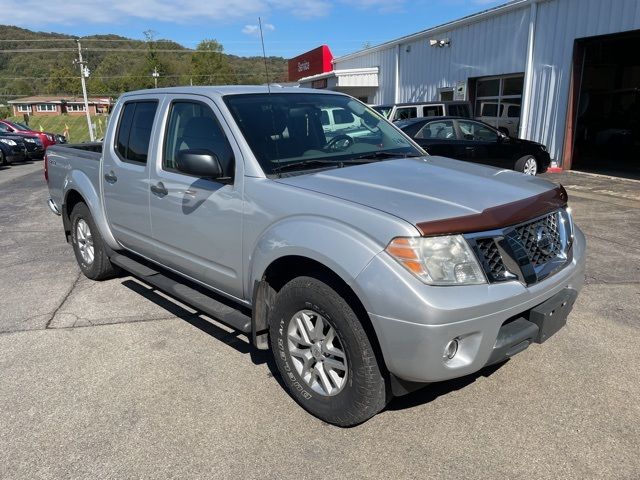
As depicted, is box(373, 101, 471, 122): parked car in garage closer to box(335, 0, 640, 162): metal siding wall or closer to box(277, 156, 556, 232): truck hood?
box(335, 0, 640, 162): metal siding wall

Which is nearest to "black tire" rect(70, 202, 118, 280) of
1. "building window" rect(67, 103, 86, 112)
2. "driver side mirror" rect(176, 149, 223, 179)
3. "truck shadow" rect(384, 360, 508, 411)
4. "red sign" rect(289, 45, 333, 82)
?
"driver side mirror" rect(176, 149, 223, 179)

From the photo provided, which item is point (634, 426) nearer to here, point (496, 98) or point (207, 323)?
point (207, 323)

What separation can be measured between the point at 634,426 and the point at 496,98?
15343mm

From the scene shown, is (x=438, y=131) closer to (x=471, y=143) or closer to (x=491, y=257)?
(x=471, y=143)

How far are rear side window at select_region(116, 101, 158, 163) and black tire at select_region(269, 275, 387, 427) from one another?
204 cm

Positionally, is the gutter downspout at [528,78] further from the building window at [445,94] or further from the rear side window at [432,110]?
the building window at [445,94]

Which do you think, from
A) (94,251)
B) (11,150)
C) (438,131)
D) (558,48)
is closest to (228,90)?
(94,251)

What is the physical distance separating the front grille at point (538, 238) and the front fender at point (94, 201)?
3.74 meters

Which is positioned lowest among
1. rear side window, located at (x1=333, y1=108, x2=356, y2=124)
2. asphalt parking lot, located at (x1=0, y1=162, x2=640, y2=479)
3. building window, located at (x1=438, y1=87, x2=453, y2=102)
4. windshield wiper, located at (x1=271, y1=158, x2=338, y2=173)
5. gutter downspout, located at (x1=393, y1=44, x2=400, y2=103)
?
asphalt parking lot, located at (x1=0, y1=162, x2=640, y2=479)

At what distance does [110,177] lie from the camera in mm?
4730

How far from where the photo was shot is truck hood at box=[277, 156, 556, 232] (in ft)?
8.82

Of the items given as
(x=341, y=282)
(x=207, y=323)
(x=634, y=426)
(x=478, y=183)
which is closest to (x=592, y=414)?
(x=634, y=426)

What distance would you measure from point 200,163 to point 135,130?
66.5 inches

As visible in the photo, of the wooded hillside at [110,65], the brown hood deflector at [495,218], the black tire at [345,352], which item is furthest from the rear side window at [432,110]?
the wooded hillside at [110,65]
